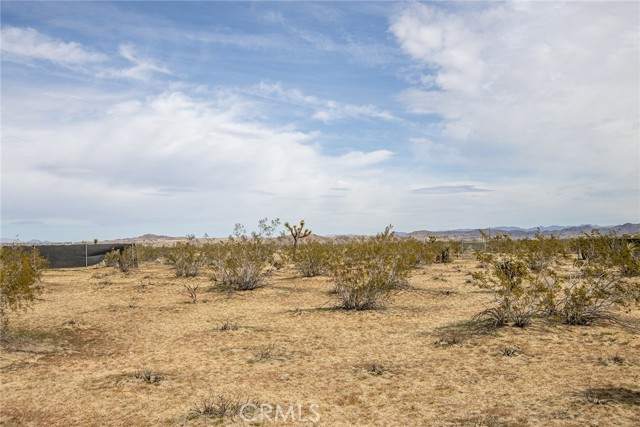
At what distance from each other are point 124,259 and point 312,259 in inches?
515

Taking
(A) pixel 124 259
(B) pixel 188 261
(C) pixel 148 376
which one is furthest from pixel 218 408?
(A) pixel 124 259

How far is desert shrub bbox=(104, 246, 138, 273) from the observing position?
28.5 m

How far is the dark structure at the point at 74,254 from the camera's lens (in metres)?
31.2

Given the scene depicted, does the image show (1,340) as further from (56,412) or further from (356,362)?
(356,362)

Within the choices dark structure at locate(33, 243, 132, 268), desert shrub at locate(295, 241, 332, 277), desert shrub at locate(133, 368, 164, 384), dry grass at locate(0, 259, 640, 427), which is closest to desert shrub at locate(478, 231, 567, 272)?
dry grass at locate(0, 259, 640, 427)

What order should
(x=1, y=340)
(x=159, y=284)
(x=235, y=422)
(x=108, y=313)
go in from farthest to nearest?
(x=159, y=284) < (x=108, y=313) < (x=1, y=340) < (x=235, y=422)

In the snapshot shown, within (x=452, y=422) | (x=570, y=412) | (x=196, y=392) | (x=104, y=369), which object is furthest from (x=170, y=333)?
(x=570, y=412)

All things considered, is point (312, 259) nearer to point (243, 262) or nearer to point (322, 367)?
point (243, 262)

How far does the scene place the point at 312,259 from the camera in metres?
23.5

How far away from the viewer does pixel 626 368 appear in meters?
7.58

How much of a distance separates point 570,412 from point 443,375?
218 centimetres

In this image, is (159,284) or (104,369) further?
(159,284)

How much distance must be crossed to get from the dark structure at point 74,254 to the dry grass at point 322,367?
63.7 feet

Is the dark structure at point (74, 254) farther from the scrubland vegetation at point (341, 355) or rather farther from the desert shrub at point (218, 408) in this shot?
the desert shrub at point (218, 408)
